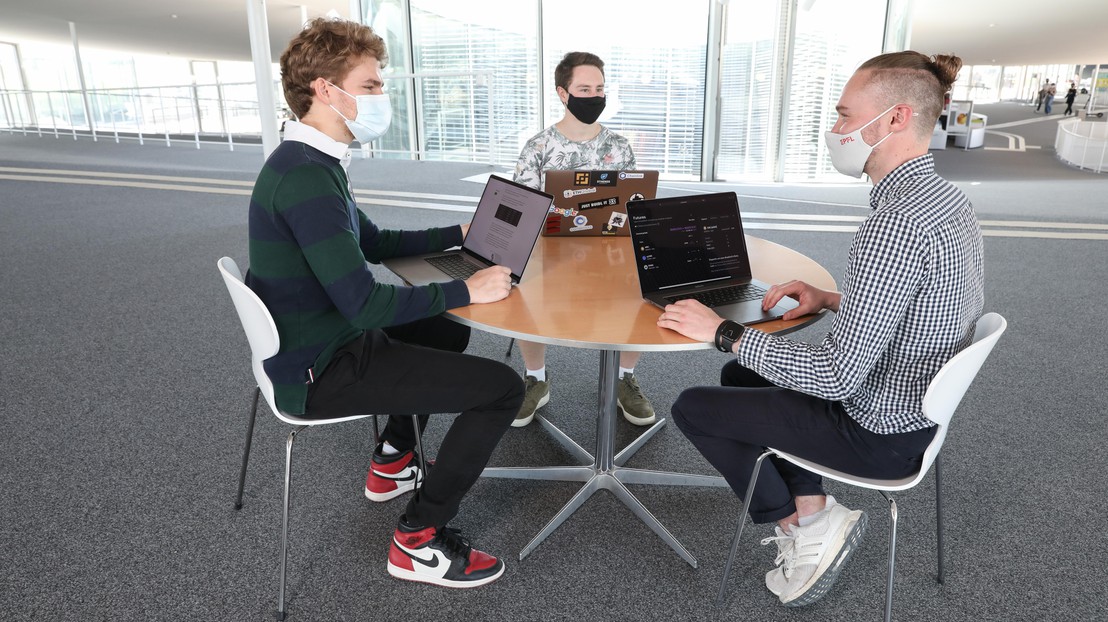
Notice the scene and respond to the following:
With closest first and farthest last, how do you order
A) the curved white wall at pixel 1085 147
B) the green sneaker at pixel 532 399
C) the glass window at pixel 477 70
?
the green sneaker at pixel 532 399 → the glass window at pixel 477 70 → the curved white wall at pixel 1085 147

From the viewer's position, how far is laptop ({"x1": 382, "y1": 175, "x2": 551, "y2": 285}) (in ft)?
5.80

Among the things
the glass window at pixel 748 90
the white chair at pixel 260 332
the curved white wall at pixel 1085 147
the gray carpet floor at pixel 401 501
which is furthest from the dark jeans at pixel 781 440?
the curved white wall at pixel 1085 147

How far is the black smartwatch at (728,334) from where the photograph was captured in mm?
1400

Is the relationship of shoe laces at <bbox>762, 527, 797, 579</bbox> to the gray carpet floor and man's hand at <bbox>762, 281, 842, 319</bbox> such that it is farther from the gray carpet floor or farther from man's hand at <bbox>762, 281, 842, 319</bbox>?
man's hand at <bbox>762, 281, 842, 319</bbox>

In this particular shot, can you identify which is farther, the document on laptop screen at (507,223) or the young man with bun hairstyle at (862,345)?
the document on laptop screen at (507,223)

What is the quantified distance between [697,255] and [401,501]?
1075mm

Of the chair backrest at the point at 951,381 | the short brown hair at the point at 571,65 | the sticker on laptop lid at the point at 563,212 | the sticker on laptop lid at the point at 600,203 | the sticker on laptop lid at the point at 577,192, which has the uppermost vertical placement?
the short brown hair at the point at 571,65

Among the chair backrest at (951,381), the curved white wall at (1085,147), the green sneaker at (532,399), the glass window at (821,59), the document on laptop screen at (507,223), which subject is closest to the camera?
the chair backrest at (951,381)

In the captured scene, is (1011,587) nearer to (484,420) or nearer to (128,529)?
(484,420)

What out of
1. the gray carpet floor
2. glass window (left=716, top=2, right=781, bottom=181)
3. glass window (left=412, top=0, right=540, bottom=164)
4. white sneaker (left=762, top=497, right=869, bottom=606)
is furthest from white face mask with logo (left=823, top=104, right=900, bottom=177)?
glass window (left=716, top=2, right=781, bottom=181)

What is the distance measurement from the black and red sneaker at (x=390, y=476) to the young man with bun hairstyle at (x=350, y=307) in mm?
325

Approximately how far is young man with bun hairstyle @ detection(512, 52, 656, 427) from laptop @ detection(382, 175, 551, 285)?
0.62 m

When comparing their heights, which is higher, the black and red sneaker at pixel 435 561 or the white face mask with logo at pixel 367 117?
the white face mask with logo at pixel 367 117

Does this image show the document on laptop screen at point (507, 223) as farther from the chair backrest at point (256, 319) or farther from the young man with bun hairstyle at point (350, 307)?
the chair backrest at point (256, 319)
